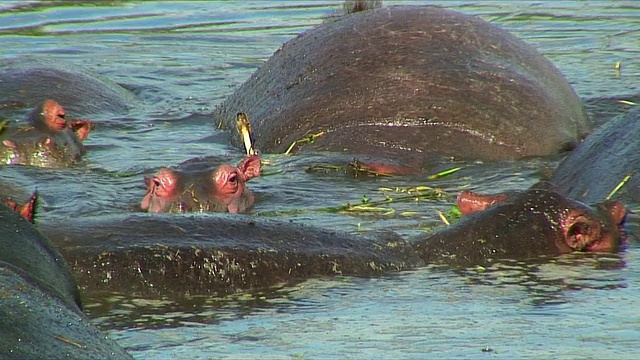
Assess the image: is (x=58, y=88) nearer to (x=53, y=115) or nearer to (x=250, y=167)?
(x=53, y=115)

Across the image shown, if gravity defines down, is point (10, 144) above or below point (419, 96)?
below

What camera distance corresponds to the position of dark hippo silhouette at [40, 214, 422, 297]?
5.22m

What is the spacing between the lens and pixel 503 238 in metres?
6.02

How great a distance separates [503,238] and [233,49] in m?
8.43

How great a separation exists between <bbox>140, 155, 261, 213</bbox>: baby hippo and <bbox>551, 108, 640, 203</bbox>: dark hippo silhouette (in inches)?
62.2

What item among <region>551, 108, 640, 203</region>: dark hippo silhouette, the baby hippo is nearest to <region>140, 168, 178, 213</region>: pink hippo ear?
the baby hippo

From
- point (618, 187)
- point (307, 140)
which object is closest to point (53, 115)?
point (307, 140)

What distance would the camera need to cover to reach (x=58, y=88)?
1074 centimetres

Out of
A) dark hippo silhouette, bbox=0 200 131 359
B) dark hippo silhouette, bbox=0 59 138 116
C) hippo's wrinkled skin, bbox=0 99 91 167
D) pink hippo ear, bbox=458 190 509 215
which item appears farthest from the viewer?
dark hippo silhouette, bbox=0 59 138 116

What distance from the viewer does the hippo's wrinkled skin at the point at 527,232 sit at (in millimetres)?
Result: 5969

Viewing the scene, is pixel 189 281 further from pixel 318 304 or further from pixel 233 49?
pixel 233 49

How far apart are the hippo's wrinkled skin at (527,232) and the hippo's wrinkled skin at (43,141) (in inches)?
136

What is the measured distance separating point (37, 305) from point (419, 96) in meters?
5.37

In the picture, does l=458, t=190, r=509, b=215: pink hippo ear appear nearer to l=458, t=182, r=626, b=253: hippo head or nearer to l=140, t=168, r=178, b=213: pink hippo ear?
l=458, t=182, r=626, b=253: hippo head
